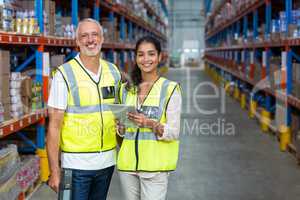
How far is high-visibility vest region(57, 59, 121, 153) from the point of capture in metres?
2.43

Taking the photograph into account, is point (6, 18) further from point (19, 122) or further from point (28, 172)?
point (28, 172)

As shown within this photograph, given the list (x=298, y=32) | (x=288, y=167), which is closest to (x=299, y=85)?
(x=298, y=32)

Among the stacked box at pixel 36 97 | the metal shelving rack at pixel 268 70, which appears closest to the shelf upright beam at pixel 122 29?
the metal shelving rack at pixel 268 70

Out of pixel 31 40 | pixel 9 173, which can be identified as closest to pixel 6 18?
pixel 31 40

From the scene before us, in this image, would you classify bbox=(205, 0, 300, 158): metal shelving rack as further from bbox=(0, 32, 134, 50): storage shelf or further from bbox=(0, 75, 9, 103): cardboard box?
bbox=(0, 75, 9, 103): cardboard box

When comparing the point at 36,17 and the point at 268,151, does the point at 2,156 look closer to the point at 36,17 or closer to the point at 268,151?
the point at 36,17

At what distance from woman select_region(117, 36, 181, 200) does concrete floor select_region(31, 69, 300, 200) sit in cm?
187

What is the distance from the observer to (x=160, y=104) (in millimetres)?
2412

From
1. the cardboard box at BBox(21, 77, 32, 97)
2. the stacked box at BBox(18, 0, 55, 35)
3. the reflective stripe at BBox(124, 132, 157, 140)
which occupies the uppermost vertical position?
the stacked box at BBox(18, 0, 55, 35)

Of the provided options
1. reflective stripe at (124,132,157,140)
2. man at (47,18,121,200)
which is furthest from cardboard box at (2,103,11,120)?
reflective stripe at (124,132,157,140)

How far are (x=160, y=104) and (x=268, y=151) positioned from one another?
13.4 feet

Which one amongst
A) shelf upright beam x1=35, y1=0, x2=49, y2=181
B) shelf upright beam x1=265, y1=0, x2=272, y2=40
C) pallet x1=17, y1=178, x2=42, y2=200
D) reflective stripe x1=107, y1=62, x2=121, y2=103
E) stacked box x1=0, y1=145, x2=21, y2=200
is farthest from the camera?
shelf upright beam x1=265, y1=0, x2=272, y2=40

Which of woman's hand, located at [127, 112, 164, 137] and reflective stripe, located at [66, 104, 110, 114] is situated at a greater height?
A: reflective stripe, located at [66, 104, 110, 114]

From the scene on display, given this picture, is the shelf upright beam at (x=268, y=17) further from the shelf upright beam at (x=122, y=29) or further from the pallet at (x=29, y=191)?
the pallet at (x=29, y=191)
